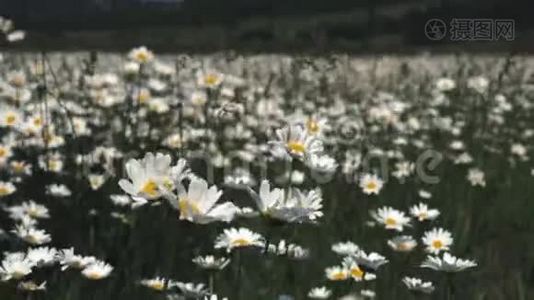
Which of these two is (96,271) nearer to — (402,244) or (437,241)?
(402,244)

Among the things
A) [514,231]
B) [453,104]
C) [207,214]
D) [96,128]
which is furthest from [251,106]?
[207,214]

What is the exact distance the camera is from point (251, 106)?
6.30 metres

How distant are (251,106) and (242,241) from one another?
162 inches

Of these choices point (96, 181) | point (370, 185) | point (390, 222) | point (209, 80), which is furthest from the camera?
point (209, 80)

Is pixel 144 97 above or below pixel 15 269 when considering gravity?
above

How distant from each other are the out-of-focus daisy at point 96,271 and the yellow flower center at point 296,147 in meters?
0.91

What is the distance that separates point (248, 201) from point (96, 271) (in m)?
1.62

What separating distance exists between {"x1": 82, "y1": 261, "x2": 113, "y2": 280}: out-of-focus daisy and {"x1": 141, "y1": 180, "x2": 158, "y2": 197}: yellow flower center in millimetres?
1117

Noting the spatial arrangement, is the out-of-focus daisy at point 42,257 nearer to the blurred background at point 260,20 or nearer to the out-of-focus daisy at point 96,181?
the out-of-focus daisy at point 96,181

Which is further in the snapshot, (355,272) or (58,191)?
(58,191)

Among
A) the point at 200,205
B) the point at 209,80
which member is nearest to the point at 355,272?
the point at 200,205

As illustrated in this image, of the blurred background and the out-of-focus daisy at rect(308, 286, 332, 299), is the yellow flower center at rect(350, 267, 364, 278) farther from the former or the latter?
the blurred background

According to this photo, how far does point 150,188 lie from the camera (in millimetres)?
1567

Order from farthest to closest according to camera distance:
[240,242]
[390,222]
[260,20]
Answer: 1. [260,20]
2. [390,222]
3. [240,242]
